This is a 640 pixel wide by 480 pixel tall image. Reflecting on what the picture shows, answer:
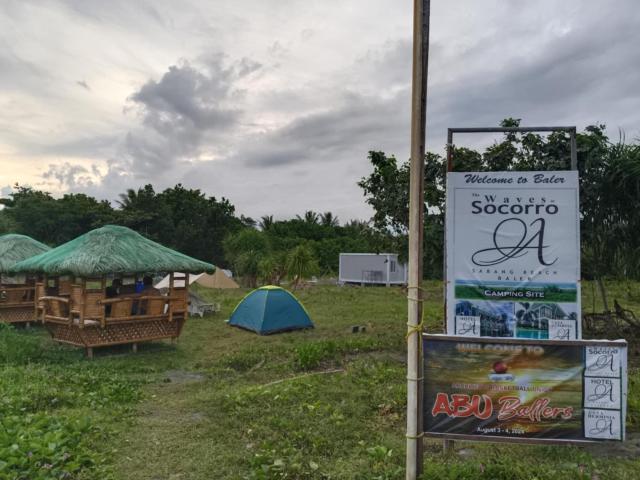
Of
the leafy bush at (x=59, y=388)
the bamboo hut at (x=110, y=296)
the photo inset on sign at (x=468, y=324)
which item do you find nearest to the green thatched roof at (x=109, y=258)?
the bamboo hut at (x=110, y=296)

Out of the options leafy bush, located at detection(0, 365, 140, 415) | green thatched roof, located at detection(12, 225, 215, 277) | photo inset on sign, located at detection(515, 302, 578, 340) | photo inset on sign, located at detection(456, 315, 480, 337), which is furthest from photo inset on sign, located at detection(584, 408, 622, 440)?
green thatched roof, located at detection(12, 225, 215, 277)

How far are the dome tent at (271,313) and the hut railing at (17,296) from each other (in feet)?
20.2

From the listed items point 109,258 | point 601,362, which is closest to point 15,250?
point 109,258

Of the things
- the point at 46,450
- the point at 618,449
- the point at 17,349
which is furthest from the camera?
the point at 17,349

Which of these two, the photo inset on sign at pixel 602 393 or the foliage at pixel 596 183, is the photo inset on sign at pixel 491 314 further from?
the foliage at pixel 596 183

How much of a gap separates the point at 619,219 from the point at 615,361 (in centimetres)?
663

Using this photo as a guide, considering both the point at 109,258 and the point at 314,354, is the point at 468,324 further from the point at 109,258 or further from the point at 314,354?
the point at 109,258

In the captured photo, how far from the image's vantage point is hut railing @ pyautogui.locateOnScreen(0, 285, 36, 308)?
592 inches

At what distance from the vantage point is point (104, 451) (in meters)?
5.06

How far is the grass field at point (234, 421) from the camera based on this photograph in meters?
4.46

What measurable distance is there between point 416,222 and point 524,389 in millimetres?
1684

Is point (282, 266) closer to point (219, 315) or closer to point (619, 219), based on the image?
point (219, 315)

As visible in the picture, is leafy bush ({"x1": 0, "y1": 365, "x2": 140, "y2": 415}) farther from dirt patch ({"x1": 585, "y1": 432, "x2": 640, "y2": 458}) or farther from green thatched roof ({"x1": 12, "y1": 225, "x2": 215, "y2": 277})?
dirt patch ({"x1": 585, "y1": 432, "x2": 640, "y2": 458})

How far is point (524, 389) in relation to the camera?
14.2 feet
